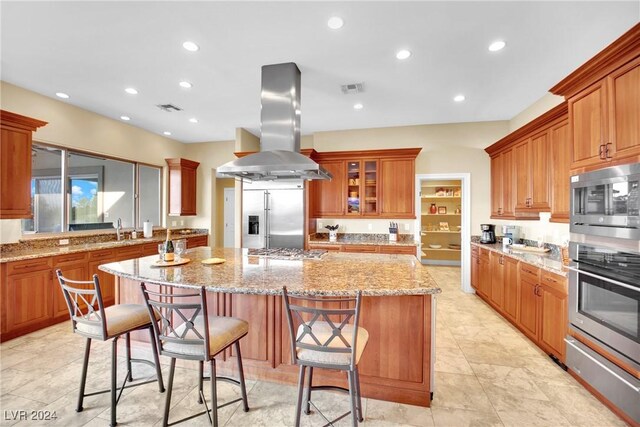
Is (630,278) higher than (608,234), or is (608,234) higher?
(608,234)

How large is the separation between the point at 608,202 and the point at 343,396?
2.48 meters

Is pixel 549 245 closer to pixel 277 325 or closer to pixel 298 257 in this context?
pixel 298 257

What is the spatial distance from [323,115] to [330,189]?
133 cm

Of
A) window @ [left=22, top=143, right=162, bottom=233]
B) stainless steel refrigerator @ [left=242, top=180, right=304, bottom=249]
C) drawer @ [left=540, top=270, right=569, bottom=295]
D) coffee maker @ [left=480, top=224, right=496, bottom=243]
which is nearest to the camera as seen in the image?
drawer @ [left=540, top=270, right=569, bottom=295]

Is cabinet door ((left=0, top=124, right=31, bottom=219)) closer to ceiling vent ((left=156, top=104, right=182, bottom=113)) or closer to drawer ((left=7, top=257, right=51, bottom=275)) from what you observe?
drawer ((left=7, top=257, right=51, bottom=275))

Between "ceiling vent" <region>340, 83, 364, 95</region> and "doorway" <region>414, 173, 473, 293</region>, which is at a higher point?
"ceiling vent" <region>340, 83, 364, 95</region>

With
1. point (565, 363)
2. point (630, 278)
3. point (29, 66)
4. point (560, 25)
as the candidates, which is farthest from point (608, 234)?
point (29, 66)

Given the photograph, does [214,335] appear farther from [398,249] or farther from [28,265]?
[398,249]

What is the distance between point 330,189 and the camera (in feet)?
17.0

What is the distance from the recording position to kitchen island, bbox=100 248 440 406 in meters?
1.90

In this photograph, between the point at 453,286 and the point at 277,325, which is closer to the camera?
the point at 277,325

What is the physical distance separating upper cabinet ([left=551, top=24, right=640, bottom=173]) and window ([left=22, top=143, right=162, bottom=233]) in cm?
639

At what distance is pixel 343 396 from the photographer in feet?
7.16

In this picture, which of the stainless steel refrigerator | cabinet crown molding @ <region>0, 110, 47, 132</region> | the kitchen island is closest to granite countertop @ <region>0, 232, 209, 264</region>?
cabinet crown molding @ <region>0, 110, 47, 132</region>
